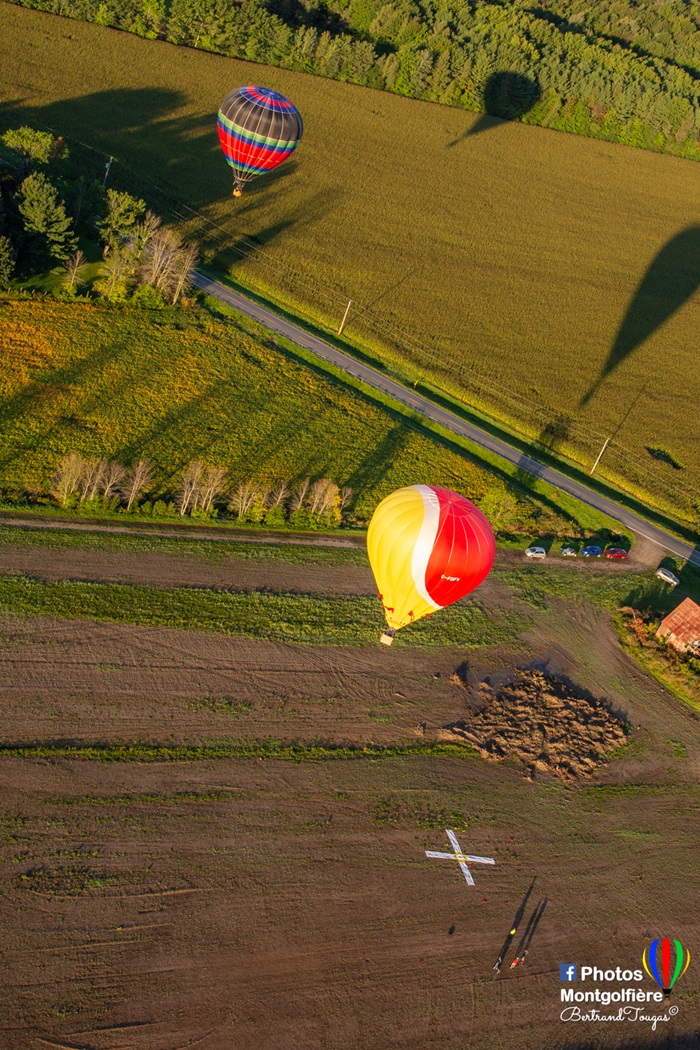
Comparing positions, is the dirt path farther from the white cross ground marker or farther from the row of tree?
the white cross ground marker

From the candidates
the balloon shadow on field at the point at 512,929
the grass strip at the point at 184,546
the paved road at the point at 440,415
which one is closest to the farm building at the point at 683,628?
the paved road at the point at 440,415

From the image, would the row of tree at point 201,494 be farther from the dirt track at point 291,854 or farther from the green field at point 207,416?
the dirt track at point 291,854

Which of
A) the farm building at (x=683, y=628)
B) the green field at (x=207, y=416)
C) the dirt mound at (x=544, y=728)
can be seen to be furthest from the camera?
the green field at (x=207, y=416)

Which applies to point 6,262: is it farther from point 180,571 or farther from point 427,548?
Result: point 427,548

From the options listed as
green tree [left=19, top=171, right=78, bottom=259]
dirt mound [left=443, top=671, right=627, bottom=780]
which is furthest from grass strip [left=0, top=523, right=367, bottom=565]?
green tree [left=19, top=171, right=78, bottom=259]

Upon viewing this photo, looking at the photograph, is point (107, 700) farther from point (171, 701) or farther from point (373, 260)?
point (373, 260)

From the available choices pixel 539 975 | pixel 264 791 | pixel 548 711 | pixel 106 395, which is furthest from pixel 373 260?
pixel 539 975

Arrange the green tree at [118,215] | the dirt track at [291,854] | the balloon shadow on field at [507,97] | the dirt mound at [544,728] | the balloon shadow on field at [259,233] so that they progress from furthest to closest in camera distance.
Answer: the balloon shadow on field at [507,97] < the balloon shadow on field at [259,233] < the green tree at [118,215] < the dirt mound at [544,728] < the dirt track at [291,854]
